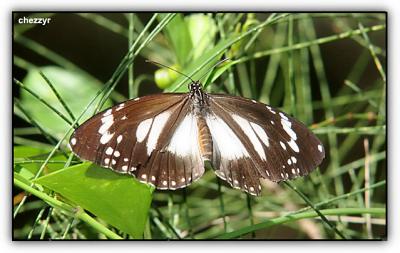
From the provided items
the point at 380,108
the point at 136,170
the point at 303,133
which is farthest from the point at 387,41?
the point at 136,170

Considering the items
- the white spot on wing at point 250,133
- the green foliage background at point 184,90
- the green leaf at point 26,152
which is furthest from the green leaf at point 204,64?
the green leaf at point 26,152

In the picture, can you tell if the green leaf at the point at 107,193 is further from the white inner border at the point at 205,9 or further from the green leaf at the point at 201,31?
the green leaf at the point at 201,31

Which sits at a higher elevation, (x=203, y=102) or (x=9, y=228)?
(x=203, y=102)

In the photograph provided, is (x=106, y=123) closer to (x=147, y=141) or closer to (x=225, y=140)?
(x=147, y=141)

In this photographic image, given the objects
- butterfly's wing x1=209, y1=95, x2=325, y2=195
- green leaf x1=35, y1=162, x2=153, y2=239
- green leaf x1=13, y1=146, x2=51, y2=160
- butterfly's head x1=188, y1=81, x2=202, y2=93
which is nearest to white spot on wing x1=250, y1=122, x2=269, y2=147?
butterfly's wing x1=209, y1=95, x2=325, y2=195

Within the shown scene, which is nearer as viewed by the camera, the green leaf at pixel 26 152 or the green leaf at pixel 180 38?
the green leaf at pixel 26 152

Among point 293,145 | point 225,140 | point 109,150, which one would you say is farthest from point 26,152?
point 293,145

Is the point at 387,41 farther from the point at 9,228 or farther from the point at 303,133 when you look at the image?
the point at 9,228
